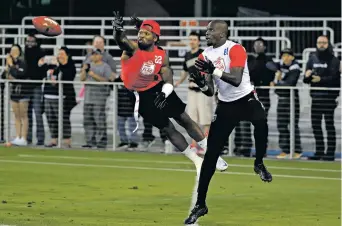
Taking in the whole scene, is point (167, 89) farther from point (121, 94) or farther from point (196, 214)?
point (121, 94)

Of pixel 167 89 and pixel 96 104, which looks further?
pixel 96 104

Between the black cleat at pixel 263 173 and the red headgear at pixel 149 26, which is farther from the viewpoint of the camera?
the red headgear at pixel 149 26

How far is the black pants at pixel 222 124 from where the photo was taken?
15359mm

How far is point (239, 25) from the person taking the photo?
31625 mm

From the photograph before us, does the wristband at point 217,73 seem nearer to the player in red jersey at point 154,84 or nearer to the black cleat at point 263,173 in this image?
the black cleat at point 263,173

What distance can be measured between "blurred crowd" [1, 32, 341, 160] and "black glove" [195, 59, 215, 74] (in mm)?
9272

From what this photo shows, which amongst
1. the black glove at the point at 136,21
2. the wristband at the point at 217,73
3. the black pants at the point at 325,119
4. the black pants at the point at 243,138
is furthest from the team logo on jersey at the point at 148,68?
the black pants at the point at 243,138

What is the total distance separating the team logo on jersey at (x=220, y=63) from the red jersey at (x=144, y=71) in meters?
3.97

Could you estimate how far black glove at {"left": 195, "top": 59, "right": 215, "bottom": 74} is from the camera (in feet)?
48.7

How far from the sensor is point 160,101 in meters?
17.5

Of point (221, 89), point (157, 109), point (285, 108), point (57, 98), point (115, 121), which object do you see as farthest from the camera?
point (57, 98)

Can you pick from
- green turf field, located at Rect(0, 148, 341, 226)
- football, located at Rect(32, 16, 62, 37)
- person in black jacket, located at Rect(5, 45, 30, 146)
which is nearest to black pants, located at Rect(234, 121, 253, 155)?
green turf field, located at Rect(0, 148, 341, 226)

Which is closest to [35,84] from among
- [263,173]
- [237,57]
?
[263,173]

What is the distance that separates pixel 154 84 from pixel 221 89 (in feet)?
12.8
